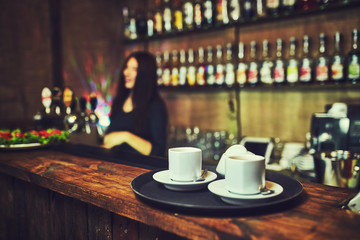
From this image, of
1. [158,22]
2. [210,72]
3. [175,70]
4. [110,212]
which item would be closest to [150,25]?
[158,22]

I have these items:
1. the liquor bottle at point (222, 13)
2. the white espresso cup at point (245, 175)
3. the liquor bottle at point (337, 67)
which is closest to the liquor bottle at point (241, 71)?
the liquor bottle at point (222, 13)

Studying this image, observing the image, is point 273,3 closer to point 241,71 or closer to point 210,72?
point 241,71

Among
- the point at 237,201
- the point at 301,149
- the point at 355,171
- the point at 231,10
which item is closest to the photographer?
the point at 237,201

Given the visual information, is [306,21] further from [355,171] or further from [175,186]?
[175,186]

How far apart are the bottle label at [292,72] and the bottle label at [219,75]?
62cm

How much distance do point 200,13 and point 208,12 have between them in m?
0.09

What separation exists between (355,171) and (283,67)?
5.31 feet

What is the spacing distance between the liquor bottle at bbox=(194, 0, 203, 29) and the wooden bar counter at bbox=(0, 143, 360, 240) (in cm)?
192

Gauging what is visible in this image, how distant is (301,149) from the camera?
7.34ft

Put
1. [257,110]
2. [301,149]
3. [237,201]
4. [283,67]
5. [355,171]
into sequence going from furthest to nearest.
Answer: [257,110]
[283,67]
[301,149]
[355,171]
[237,201]

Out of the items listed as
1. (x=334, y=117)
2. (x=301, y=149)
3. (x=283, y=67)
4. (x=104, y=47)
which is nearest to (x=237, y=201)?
(x=334, y=117)

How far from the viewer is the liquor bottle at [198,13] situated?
3.03 metres

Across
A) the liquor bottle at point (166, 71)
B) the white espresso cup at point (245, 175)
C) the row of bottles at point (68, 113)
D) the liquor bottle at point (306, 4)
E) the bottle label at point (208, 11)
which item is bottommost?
the white espresso cup at point (245, 175)

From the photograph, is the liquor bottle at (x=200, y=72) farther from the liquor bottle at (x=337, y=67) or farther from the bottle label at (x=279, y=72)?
the liquor bottle at (x=337, y=67)
